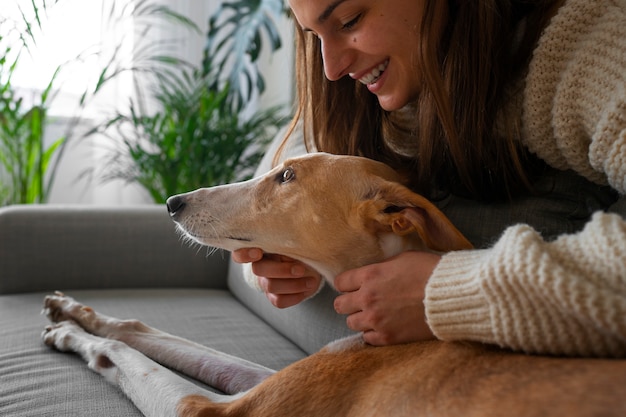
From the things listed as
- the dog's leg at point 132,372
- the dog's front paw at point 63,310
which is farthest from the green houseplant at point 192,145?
the dog's leg at point 132,372

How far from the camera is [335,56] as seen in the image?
1303 millimetres

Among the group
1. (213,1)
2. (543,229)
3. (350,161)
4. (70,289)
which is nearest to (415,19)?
(350,161)

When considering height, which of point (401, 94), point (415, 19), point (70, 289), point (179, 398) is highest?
point (415, 19)

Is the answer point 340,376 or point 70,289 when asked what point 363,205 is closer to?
point 340,376

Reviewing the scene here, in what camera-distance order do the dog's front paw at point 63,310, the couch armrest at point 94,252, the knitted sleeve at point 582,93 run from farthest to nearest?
the couch armrest at point 94,252 < the dog's front paw at point 63,310 < the knitted sleeve at point 582,93

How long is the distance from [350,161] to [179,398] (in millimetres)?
547

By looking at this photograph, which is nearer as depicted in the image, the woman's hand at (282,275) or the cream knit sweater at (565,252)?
the cream knit sweater at (565,252)

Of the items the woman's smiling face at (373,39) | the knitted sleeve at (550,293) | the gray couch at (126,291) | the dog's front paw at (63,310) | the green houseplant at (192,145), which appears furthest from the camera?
the green houseplant at (192,145)

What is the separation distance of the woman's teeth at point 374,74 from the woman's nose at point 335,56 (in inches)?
2.4

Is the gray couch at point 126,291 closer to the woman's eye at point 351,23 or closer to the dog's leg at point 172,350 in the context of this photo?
the dog's leg at point 172,350

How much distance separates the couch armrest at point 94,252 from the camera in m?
2.04

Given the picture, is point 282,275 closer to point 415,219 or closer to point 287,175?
point 287,175

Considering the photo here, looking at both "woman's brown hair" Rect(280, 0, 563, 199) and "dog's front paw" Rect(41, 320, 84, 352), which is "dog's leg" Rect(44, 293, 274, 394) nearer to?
"dog's front paw" Rect(41, 320, 84, 352)

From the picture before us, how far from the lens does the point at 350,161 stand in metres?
1.20
